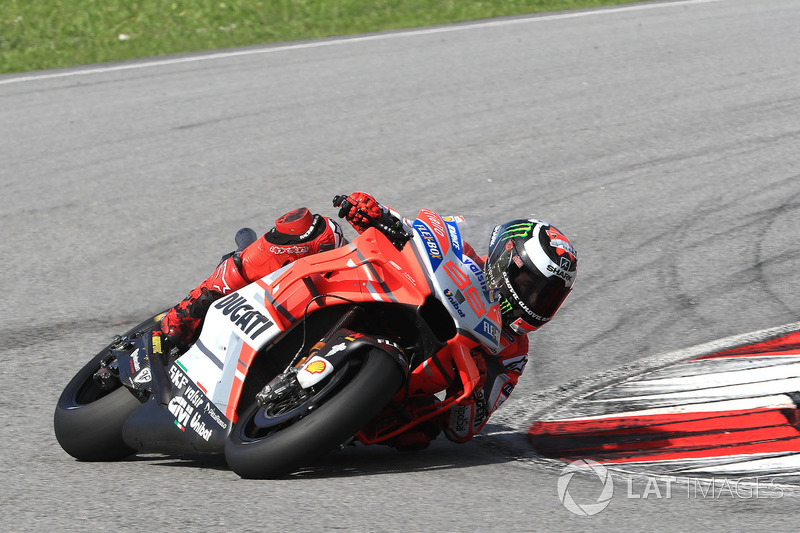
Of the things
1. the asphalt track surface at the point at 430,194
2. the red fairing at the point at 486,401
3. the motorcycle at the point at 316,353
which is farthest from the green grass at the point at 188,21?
the red fairing at the point at 486,401

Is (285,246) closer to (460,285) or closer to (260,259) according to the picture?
(260,259)

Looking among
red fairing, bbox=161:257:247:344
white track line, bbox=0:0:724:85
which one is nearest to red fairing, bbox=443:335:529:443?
red fairing, bbox=161:257:247:344

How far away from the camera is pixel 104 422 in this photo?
4363 millimetres

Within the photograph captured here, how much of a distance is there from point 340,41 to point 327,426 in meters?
8.89

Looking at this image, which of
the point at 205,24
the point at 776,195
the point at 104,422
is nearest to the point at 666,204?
the point at 776,195

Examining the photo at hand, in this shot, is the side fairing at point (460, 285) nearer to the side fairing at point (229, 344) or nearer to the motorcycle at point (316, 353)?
the motorcycle at point (316, 353)

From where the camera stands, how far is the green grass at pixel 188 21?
11.9m

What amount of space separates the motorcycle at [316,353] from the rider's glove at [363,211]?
0.04m

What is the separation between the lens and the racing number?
4012 millimetres

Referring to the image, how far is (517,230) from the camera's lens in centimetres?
417

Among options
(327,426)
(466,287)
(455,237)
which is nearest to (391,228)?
(455,237)

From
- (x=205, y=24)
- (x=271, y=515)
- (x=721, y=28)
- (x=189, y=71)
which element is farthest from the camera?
(x=205, y=24)

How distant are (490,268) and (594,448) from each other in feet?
3.65

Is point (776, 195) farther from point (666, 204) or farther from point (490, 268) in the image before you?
point (490, 268)
